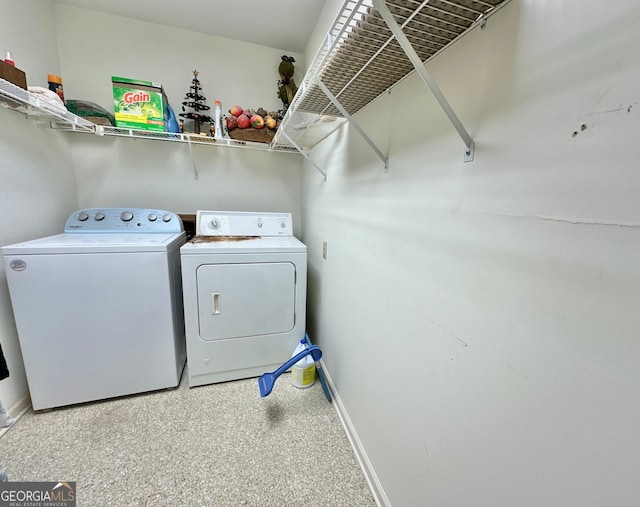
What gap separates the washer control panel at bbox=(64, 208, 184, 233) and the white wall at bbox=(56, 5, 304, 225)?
298mm

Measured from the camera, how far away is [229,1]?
172cm

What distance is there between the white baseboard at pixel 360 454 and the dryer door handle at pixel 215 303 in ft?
3.14

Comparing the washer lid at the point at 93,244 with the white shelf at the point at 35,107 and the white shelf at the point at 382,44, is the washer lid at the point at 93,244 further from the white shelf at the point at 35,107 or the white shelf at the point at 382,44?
the white shelf at the point at 382,44

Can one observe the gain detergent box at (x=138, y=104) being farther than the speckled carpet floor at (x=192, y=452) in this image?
Yes

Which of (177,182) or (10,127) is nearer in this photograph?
(10,127)

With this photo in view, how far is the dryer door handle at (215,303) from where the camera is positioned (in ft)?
5.46

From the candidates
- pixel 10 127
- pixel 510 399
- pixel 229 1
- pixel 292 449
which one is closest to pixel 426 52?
pixel 510 399

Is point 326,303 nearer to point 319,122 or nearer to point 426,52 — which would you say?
point 319,122

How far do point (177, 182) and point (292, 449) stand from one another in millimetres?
2274

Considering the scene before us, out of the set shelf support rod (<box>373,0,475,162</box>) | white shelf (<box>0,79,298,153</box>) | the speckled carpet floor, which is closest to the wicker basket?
white shelf (<box>0,79,298,153</box>)

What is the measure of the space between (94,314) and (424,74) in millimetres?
2019

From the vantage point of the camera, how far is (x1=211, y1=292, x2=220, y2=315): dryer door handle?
1664 millimetres

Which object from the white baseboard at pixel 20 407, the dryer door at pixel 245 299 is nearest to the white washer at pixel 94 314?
the white baseboard at pixel 20 407

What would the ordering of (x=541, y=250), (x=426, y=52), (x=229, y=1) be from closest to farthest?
(x=541, y=250)
(x=426, y=52)
(x=229, y=1)
